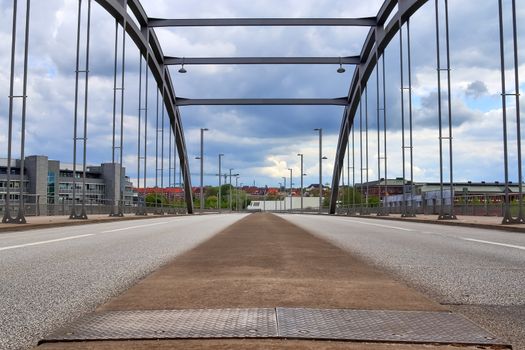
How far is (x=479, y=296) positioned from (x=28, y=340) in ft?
12.4

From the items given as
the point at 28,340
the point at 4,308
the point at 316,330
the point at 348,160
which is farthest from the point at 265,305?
the point at 348,160

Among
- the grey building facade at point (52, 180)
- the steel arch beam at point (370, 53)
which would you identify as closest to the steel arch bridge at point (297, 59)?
the steel arch beam at point (370, 53)

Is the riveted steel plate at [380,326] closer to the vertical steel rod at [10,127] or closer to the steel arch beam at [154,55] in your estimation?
the vertical steel rod at [10,127]

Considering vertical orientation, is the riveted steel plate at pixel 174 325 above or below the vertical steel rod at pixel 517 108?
below

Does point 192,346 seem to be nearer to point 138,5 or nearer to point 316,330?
point 316,330

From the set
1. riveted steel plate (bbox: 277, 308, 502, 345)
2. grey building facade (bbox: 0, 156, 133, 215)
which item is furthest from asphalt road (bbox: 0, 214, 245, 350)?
grey building facade (bbox: 0, 156, 133, 215)

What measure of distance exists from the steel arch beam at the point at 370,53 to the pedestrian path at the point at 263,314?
31023 mm

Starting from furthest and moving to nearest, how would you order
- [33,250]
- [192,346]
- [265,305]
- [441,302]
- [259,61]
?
[259,61]
[33,250]
[441,302]
[265,305]
[192,346]

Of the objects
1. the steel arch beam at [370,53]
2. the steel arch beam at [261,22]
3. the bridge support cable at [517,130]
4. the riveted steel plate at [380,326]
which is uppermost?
the steel arch beam at [261,22]

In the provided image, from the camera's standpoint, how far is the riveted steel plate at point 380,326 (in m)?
3.67

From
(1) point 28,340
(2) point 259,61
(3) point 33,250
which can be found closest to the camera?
(1) point 28,340

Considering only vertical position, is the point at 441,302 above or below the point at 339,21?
below

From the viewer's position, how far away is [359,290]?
5531 mm

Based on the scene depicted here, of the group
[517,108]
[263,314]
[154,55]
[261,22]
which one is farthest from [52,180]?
[263,314]
